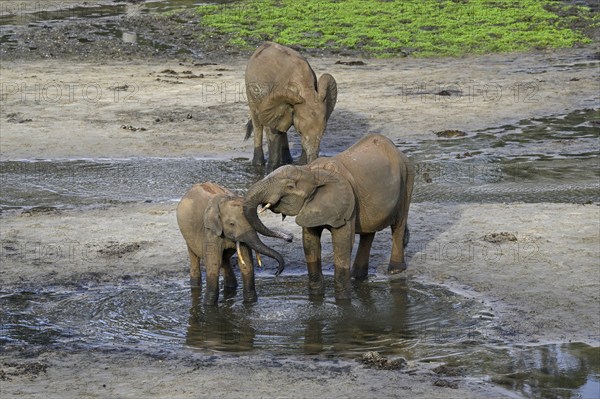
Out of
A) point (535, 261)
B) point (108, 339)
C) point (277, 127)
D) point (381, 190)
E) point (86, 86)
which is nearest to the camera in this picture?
point (108, 339)

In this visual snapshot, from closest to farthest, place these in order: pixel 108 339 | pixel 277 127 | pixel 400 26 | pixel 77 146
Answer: pixel 108 339 → pixel 277 127 → pixel 77 146 → pixel 400 26

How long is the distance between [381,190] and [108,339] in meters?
3.10

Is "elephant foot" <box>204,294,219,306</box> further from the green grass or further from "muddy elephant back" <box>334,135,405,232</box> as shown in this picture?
the green grass

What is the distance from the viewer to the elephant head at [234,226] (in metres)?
11.2

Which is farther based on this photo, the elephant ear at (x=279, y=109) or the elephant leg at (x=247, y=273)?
the elephant ear at (x=279, y=109)

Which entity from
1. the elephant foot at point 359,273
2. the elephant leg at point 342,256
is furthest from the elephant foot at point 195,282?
the elephant foot at point 359,273

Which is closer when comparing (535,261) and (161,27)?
(535,261)

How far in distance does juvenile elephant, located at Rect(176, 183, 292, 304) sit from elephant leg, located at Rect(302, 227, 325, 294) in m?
0.61

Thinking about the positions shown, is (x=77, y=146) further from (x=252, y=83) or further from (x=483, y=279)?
(x=483, y=279)

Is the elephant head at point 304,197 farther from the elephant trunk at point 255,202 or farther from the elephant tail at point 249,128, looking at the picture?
the elephant tail at point 249,128

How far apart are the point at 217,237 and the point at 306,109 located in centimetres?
564

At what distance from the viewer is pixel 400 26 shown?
29.9m

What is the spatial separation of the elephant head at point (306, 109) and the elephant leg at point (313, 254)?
4.68 m

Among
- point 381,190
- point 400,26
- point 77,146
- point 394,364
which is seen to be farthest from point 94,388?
point 400,26
